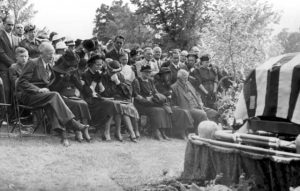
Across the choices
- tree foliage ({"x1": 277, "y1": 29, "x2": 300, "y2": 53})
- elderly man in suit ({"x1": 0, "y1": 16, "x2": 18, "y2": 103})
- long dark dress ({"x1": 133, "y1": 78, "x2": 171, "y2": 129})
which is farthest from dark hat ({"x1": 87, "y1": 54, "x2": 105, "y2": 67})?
tree foliage ({"x1": 277, "y1": 29, "x2": 300, "y2": 53})

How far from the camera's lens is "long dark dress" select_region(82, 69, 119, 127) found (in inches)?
379

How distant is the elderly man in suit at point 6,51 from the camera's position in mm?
9664

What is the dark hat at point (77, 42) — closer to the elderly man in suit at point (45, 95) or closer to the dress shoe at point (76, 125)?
the elderly man in suit at point (45, 95)

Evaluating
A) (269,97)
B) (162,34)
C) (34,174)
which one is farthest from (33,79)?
(162,34)

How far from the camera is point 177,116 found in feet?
37.0

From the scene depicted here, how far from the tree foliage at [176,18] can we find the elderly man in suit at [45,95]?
67.0 feet

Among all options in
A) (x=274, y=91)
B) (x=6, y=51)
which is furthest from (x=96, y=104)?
(x=274, y=91)

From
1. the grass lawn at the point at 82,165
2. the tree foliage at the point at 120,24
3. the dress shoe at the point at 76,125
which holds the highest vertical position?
the tree foliage at the point at 120,24

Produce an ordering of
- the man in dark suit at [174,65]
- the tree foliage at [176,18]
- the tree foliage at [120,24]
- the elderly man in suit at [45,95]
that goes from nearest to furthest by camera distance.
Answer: the elderly man in suit at [45,95] → the man in dark suit at [174,65] → the tree foliage at [176,18] → the tree foliage at [120,24]

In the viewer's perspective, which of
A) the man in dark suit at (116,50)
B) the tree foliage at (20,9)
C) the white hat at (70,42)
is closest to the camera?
the white hat at (70,42)

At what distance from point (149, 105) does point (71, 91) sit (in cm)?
221

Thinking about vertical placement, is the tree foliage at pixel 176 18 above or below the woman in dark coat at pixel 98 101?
above

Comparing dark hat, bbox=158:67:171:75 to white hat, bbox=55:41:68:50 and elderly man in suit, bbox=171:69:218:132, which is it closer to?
elderly man in suit, bbox=171:69:218:132

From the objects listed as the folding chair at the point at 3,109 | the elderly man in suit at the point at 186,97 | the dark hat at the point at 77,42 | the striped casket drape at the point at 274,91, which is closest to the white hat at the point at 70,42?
the dark hat at the point at 77,42
